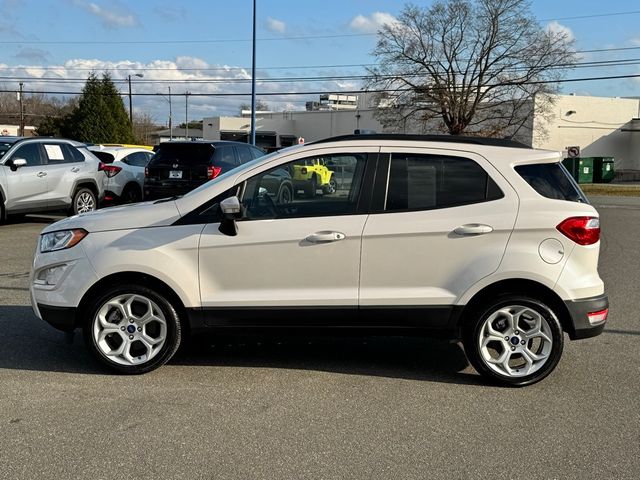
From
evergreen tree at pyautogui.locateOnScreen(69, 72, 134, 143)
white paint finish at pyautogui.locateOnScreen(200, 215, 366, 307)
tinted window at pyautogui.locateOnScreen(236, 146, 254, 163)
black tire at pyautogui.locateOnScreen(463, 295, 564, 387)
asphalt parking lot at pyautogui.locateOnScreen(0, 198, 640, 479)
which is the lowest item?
asphalt parking lot at pyautogui.locateOnScreen(0, 198, 640, 479)

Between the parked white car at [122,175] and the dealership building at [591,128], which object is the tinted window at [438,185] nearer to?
the parked white car at [122,175]

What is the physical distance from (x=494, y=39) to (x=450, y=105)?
6098 mm

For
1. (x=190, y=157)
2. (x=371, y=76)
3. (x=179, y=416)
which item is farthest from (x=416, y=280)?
(x=371, y=76)

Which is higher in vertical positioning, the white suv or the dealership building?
the dealership building

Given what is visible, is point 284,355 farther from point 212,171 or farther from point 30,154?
point 30,154

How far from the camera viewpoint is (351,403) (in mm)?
4492

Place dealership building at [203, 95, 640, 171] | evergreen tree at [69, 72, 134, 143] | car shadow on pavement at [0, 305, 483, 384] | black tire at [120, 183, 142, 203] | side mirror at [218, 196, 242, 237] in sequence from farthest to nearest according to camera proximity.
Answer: dealership building at [203, 95, 640, 171] → evergreen tree at [69, 72, 134, 143] → black tire at [120, 183, 142, 203] → car shadow on pavement at [0, 305, 483, 384] → side mirror at [218, 196, 242, 237]

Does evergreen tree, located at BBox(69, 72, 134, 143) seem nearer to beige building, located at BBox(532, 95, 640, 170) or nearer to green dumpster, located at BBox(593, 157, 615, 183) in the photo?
beige building, located at BBox(532, 95, 640, 170)

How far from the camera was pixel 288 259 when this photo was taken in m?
4.80

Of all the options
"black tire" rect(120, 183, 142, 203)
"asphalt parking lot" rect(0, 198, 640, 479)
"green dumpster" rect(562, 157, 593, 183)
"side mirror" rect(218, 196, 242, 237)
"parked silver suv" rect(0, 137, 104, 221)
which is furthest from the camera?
"green dumpster" rect(562, 157, 593, 183)

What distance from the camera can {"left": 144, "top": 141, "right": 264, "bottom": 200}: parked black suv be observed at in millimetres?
14031

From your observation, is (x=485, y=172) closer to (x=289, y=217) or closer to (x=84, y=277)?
(x=289, y=217)

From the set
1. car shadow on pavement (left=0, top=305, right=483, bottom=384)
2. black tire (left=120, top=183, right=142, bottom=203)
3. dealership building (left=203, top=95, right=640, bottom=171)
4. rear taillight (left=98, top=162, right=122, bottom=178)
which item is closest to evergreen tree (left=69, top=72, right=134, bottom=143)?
dealership building (left=203, top=95, right=640, bottom=171)

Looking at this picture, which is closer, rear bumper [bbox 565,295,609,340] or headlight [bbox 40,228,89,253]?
rear bumper [bbox 565,295,609,340]
